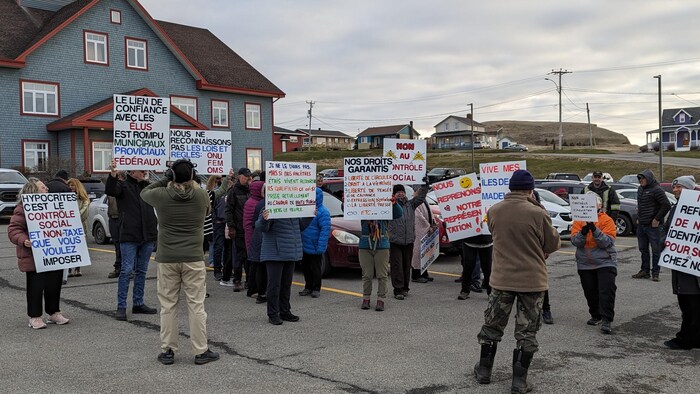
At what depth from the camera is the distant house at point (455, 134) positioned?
123 meters

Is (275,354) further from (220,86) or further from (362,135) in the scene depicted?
(362,135)

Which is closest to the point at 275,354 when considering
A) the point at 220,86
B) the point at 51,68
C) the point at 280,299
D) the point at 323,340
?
the point at 323,340

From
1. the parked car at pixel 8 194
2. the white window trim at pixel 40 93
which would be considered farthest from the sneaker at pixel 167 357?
the white window trim at pixel 40 93

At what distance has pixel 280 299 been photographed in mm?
7762

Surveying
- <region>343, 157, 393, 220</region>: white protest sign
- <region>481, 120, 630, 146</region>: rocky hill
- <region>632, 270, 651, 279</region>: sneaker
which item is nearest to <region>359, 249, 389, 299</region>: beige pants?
<region>343, 157, 393, 220</region>: white protest sign

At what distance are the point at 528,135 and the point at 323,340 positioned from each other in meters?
167

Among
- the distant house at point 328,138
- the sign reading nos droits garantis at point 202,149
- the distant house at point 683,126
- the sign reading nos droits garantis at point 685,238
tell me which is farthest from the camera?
the distant house at point 328,138

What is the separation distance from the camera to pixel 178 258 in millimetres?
6020

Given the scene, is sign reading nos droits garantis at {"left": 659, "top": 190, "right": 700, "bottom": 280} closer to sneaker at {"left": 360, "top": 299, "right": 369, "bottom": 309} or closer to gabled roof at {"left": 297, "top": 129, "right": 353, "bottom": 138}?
sneaker at {"left": 360, "top": 299, "right": 369, "bottom": 309}

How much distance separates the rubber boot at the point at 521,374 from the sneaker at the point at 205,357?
9.27 feet

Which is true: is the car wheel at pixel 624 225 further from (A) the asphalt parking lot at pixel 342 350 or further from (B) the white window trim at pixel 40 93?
(B) the white window trim at pixel 40 93

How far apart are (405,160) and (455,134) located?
119 meters

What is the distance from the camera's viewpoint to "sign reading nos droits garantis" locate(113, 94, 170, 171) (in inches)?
329

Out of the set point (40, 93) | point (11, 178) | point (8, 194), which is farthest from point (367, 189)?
point (40, 93)
